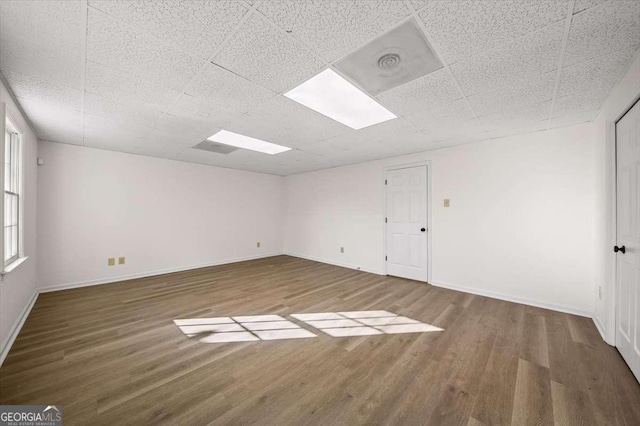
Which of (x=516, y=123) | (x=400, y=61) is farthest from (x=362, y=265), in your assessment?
(x=400, y=61)

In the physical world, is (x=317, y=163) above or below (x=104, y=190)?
above

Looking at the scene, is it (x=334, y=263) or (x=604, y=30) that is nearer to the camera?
(x=604, y=30)

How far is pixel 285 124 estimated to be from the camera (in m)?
3.02

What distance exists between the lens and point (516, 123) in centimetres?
297

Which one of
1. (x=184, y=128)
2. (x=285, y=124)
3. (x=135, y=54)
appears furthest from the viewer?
(x=184, y=128)

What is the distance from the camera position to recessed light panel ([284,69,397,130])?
2164 millimetres

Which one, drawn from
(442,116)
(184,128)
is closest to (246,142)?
(184,128)

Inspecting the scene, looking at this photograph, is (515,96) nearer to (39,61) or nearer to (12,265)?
(39,61)

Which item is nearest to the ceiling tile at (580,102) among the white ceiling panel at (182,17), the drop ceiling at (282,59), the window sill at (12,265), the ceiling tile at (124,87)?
the drop ceiling at (282,59)

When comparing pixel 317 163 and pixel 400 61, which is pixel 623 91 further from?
pixel 317 163

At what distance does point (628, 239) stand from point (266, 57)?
10.7ft

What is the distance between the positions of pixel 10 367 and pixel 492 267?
5.41 m

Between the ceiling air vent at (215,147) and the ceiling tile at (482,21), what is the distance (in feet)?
11.5

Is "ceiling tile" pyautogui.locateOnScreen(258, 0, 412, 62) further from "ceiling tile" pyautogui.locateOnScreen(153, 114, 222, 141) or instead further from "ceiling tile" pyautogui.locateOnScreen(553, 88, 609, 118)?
"ceiling tile" pyautogui.locateOnScreen(553, 88, 609, 118)
